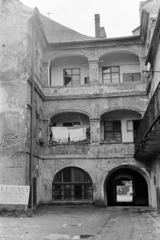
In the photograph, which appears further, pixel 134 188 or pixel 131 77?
pixel 134 188

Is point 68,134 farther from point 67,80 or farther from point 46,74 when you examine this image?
point 46,74

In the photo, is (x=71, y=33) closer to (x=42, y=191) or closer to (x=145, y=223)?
(x=42, y=191)

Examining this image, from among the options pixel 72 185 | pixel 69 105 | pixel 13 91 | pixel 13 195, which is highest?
pixel 69 105

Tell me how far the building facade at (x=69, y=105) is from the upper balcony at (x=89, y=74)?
0.23 ft

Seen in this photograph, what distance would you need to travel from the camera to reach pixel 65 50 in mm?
23594

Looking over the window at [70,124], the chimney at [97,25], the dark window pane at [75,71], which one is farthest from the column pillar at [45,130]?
the chimney at [97,25]

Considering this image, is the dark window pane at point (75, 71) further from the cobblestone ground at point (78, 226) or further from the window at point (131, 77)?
the cobblestone ground at point (78, 226)

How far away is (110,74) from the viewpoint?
78.8 feet

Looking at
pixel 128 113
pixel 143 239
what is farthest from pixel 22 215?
pixel 128 113

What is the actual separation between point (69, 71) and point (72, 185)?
28.6 ft

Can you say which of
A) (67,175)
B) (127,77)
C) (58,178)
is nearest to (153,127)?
(67,175)

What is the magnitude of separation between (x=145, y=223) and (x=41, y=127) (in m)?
10.4

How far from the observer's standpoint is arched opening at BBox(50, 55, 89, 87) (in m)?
24.0

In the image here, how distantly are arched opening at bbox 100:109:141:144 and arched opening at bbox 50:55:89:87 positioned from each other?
332 cm
